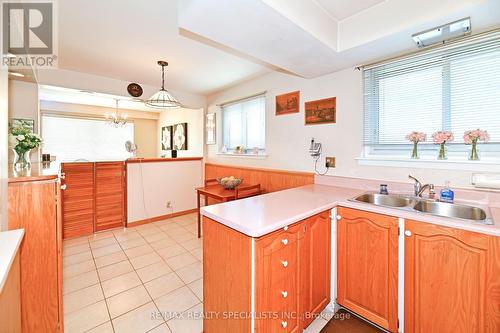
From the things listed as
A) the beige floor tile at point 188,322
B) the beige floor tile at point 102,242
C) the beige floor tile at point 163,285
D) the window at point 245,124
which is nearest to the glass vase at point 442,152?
the window at point 245,124

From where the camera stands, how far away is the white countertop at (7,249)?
30.2 inches

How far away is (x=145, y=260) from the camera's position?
2.47 metres

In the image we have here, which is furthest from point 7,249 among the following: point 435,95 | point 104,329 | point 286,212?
point 435,95

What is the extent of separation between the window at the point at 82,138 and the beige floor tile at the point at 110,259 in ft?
12.3

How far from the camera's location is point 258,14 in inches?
53.6

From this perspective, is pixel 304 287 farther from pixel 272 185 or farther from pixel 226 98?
pixel 226 98

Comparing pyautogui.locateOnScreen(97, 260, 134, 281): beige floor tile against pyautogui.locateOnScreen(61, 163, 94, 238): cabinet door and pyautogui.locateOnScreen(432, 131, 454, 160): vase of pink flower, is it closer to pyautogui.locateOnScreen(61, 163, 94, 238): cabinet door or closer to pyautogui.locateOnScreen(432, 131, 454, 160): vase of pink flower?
pyautogui.locateOnScreen(61, 163, 94, 238): cabinet door

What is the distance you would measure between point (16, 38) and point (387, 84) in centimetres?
325

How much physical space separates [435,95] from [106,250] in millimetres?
3872

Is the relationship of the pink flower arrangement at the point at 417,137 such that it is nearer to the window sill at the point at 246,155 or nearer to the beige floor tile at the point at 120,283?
the window sill at the point at 246,155

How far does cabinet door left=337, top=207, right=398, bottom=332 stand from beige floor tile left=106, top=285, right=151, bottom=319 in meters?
1.64

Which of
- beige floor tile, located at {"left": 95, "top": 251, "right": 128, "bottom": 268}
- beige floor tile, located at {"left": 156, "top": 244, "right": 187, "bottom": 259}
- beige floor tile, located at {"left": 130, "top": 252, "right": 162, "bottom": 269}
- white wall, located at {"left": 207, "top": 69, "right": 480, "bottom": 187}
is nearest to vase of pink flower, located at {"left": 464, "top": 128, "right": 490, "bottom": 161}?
white wall, located at {"left": 207, "top": 69, "right": 480, "bottom": 187}

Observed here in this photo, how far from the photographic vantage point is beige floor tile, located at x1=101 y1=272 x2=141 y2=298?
193 centimetres

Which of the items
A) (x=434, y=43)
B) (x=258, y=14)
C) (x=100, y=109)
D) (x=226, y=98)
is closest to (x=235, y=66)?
(x=226, y=98)
